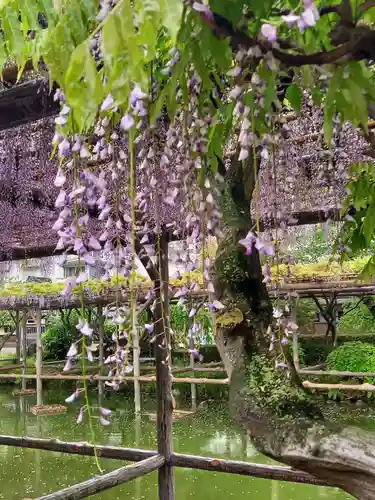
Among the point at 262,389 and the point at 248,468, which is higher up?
the point at 262,389

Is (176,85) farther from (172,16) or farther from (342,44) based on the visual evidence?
(172,16)

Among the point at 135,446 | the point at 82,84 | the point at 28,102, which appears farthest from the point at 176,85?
the point at 135,446

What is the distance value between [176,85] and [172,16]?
390 mm

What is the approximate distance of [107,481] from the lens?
2820mm

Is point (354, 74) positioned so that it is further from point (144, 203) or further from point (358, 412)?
point (358, 412)

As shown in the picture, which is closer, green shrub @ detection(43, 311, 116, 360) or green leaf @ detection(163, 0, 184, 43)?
green leaf @ detection(163, 0, 184, 43)

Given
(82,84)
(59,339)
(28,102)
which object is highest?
(28,102)

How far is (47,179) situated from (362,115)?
293cm

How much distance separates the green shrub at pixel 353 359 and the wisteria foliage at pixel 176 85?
25.4ft

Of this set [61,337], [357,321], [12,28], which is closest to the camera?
[12,28]

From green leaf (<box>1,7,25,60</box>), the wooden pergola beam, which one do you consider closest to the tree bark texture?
the wooden pergola beam

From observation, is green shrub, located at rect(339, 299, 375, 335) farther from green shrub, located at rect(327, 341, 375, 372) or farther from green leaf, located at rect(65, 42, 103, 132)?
green leaf, located at rect(65, 42, 103, 132)

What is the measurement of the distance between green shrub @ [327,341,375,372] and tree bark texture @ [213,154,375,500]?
7650 mm

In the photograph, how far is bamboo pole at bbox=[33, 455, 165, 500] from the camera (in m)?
2.51
